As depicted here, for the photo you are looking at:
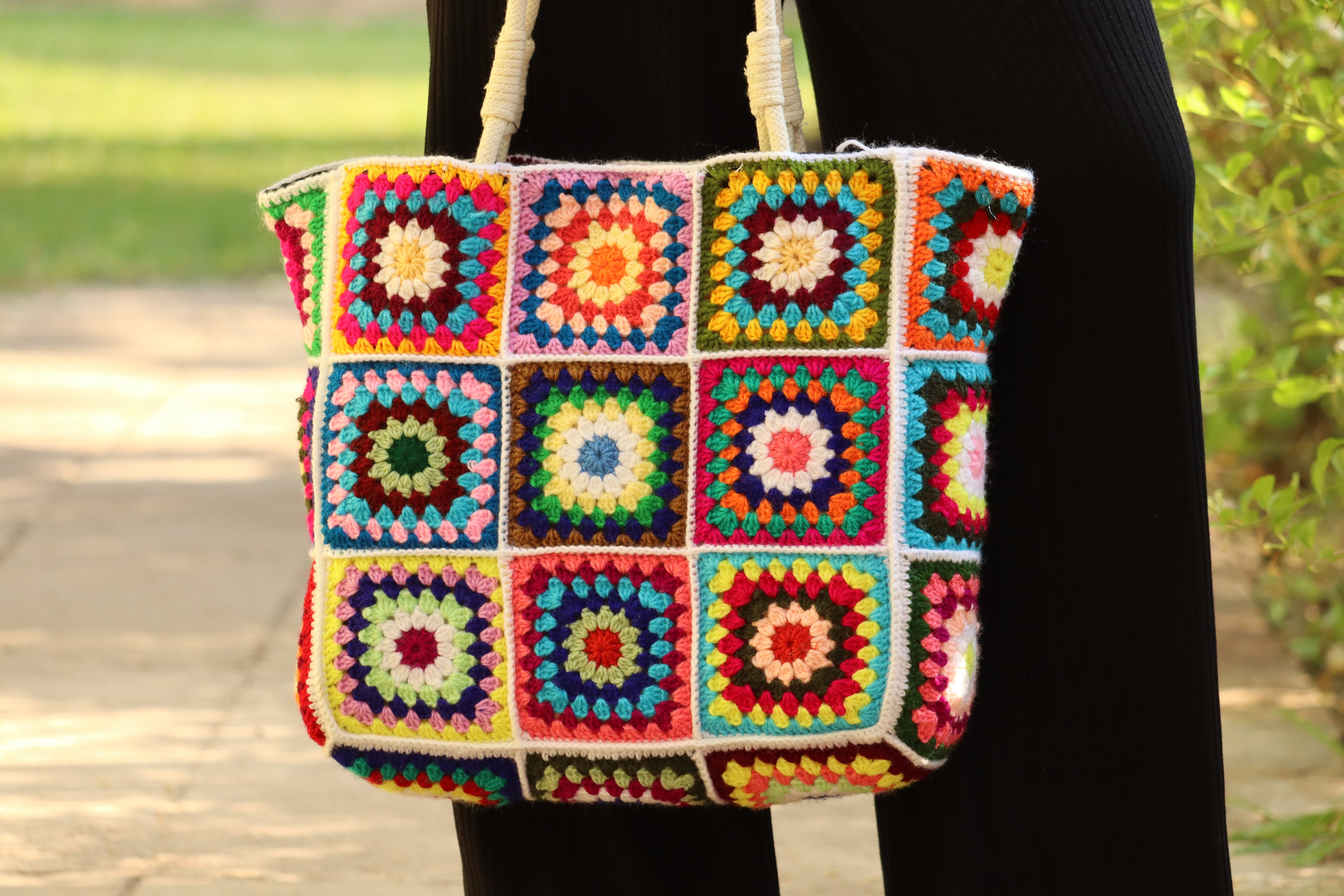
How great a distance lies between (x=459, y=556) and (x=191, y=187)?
7115 mm

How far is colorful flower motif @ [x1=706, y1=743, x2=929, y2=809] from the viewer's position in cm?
94

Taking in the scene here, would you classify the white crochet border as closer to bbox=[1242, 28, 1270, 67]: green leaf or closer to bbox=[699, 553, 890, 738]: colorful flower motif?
bbox=[699, 553, 890, 738]: colorful flower motif

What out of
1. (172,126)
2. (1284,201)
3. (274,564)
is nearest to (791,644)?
(1284,201)

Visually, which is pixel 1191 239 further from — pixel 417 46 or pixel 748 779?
pixel 417 46

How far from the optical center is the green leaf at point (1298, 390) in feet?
4.82

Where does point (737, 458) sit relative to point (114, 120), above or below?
below

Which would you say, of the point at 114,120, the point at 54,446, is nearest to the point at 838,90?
the point at 54,446

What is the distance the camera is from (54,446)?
3211 millimetres

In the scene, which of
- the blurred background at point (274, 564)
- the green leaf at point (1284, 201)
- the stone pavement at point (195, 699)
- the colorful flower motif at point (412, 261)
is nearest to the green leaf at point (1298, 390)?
the blurred background at point (274, 564)

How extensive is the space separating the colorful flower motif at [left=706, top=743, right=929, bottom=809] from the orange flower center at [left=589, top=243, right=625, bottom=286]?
304 millimetres

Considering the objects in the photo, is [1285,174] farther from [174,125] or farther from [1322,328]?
[174,125]

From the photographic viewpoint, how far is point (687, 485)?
0.95 meters

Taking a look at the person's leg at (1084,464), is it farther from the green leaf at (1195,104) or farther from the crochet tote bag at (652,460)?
the green leaf at (1195,104)

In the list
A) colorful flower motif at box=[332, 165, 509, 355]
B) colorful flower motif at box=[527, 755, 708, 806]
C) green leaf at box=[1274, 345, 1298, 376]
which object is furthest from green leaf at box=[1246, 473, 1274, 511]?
colorful flower motif at box=[332, 165, 509, 355]
